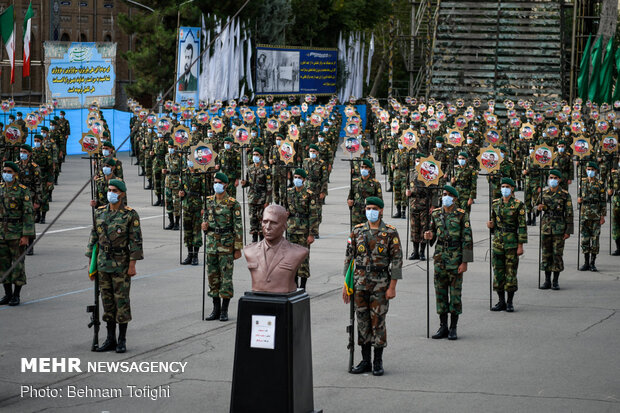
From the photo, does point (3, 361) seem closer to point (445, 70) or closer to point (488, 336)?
point (488, 336)

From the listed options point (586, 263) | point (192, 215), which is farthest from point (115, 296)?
point (586, 263)

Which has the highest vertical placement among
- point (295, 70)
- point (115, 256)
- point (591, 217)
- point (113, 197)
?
point (295, 70)

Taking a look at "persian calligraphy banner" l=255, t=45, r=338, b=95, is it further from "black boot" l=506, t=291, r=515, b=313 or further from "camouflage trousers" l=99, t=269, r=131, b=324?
"camouflage trousers" l=99, t=269, r=131, b=324

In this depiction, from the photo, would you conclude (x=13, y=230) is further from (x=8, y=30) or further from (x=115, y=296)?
(x=8, y=30)

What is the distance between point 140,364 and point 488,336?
4.41 metres

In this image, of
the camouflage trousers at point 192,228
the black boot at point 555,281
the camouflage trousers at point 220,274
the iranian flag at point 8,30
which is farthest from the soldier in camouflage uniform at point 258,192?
the iranian flag at point 8,30

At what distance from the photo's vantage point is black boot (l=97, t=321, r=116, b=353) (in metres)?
11.4

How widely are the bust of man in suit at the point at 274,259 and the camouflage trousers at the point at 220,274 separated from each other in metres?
3.65

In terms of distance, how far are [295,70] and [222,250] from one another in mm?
39925

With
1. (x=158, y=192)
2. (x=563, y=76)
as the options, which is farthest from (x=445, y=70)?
(x=158, y=192)

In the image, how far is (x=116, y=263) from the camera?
1138cm

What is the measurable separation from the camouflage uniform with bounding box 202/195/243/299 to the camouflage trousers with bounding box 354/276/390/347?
2.94 meters

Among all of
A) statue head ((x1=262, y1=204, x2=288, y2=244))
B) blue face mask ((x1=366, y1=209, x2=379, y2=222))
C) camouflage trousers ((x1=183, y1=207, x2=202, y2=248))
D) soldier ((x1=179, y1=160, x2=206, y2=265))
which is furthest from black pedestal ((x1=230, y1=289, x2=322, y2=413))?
camouflage trousers ((x1=183, y1=207, x2=202, y2=248))

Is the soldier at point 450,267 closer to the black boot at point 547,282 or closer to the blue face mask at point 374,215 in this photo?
the blue face mask at point 374,215
